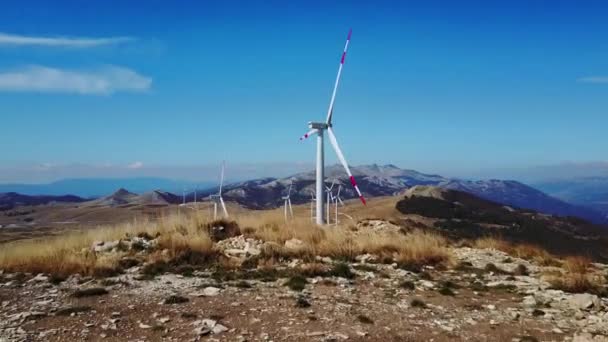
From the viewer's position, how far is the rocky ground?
10.6 metres

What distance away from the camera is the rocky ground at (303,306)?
10562 mm

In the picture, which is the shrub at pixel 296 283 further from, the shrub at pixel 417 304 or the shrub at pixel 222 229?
the shrub at pixel 222 229

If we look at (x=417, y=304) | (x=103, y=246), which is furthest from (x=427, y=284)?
(x=103, y=246)

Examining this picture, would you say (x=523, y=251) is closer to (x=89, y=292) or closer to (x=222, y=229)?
(x=222, y=229)

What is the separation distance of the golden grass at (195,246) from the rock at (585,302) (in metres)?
5.62

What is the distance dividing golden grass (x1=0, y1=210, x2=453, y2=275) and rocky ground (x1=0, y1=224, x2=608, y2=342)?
920 millimetres

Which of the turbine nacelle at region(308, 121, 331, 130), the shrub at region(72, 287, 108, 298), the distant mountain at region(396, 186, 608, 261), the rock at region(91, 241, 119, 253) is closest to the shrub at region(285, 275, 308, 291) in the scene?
the shrub at region(72, 287, 108, 298)

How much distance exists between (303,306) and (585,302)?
6808 mm

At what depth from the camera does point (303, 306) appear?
1224 cm

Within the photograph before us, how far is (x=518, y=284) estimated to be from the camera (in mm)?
15406

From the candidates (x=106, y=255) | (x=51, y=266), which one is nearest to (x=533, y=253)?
(x=106, y=255)

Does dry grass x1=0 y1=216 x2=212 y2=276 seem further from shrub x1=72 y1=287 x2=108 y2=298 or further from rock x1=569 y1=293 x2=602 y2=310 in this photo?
rock x1=569 y1=293 x2=602 y2=310

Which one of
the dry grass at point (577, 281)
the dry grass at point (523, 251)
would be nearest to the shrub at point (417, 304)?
the dry grass at point (577, 281)

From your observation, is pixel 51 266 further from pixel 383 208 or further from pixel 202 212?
pixel 383 208
